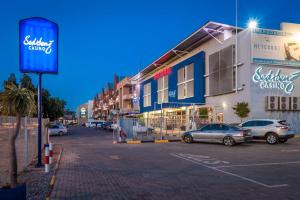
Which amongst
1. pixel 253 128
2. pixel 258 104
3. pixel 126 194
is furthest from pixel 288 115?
pixel 126 194

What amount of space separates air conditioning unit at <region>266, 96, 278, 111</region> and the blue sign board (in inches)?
848

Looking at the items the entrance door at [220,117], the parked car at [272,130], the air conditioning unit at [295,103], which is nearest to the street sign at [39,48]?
the parked car at [272,130]

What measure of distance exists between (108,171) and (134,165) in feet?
5.33

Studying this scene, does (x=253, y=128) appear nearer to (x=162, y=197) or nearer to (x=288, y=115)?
(x=288, y=115)

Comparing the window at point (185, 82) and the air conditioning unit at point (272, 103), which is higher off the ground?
the window at point (185, 82)

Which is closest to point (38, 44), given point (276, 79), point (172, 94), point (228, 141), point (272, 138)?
point (228, 141)

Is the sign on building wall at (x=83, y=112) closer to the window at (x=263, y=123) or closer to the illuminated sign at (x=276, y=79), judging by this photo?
the illuminated sign at (x=276, y=79)

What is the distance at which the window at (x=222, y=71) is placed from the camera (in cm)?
3155

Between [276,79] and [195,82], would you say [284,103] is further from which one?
[195,82]

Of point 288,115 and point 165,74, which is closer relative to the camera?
point 288,115

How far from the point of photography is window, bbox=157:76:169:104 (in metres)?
52.8

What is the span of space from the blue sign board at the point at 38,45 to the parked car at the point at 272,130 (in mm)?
15085

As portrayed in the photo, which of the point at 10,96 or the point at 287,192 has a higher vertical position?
the point at 10,96

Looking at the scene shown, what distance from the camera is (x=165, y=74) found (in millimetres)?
52094
